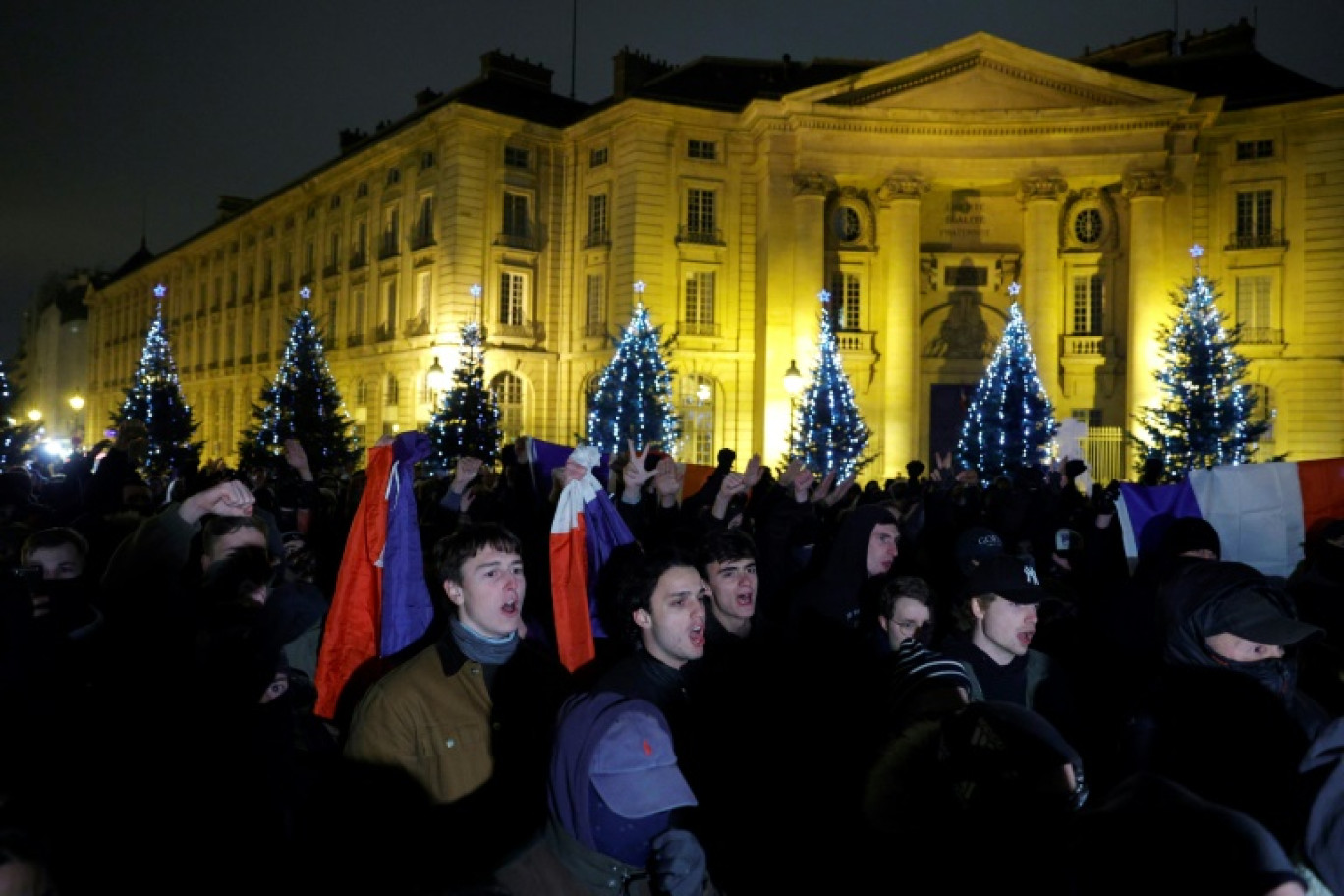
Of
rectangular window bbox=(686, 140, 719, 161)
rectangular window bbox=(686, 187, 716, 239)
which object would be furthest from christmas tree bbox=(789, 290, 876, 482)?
rectangular window bbox=(686, 140, 719, 161)

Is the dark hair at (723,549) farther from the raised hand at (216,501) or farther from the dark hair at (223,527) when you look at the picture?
the raised hand at (216,501)

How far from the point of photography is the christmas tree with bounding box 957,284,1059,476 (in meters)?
30.8

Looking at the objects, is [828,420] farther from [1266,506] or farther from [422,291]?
[1266,506]

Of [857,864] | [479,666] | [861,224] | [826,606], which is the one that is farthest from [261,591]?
[861,224]

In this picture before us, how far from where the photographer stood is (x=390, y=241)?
164 ft

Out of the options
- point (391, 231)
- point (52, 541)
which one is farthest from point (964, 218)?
point (52, 541)

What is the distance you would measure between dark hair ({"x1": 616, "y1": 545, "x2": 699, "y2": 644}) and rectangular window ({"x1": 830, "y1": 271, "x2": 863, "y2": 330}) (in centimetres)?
3822

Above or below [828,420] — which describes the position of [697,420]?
above

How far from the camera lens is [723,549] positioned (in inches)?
225

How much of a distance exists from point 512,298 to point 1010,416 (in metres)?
22.4

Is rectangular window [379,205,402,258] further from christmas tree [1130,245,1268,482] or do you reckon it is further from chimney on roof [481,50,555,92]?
christmas tree [1130,245,1268,482]

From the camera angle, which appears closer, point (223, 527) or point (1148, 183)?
point (223, 527)

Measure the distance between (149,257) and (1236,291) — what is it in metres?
86.7

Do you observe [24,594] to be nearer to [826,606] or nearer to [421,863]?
[421,863]
